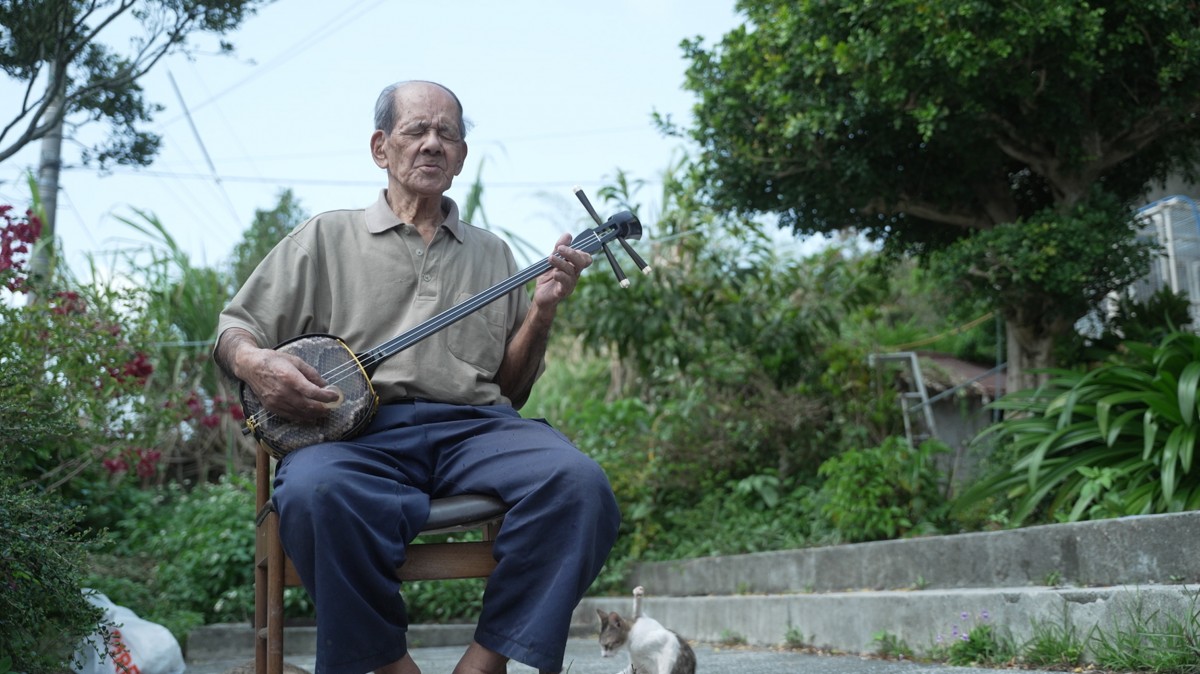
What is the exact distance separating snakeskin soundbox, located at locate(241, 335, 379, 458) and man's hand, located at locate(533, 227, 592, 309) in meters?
0.49

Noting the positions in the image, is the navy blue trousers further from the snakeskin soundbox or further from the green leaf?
the green leaf

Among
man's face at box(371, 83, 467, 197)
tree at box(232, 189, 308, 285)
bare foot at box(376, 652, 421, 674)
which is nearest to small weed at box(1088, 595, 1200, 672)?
bare foot at box(376, 652, 421, 674)

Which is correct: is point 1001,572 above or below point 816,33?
below

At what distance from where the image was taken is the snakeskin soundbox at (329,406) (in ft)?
8.42

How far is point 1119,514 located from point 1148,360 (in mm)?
995

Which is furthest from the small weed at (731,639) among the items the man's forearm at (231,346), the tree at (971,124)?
the man's forearm at (231,346)

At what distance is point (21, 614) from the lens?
300cm

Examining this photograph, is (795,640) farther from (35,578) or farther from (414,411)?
(35,578)

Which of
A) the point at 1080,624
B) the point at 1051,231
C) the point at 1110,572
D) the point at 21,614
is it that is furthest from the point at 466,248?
the point at 1051,231

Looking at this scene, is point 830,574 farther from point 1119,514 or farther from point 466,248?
point 466,248

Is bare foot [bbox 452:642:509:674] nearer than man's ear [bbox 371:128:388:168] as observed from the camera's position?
Yes

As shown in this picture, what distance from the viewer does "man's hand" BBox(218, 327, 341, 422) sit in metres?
2.48

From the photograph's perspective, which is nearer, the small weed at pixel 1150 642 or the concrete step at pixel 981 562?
the small weed at pixel 1150 642

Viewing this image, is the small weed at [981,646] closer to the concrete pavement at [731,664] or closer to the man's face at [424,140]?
the concrete pavement at [731,664]
